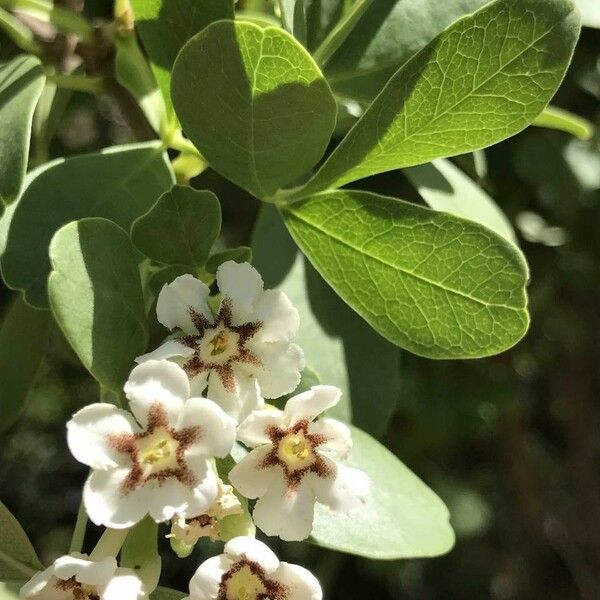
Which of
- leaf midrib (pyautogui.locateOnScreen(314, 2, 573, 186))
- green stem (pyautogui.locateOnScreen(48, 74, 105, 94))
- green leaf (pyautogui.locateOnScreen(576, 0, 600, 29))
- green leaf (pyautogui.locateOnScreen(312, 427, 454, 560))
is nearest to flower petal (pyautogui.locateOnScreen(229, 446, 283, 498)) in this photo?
green leaf (pyautogui.locateOnScreen(312, 427, 454, 560))

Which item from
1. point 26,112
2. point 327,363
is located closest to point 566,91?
point 327,363

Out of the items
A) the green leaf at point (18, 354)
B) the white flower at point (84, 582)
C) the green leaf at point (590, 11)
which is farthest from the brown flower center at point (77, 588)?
Result: the green leaf at point (590, 11)

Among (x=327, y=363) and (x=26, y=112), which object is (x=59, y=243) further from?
(x=327, y=363)

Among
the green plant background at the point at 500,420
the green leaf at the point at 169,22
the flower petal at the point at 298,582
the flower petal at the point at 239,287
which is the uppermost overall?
the green leaf at the point at 169,22

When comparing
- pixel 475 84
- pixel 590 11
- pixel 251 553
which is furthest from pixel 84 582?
pixel 590 11

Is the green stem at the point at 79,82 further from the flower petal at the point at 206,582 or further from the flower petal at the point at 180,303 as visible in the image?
the flower petal at the point at 206,582

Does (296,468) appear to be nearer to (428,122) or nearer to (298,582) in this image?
(298,582)

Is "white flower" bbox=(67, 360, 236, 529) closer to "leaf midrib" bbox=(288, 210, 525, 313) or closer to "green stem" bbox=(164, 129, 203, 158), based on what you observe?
"leaf midrib" bbox=(288, 210, 525, 313)
